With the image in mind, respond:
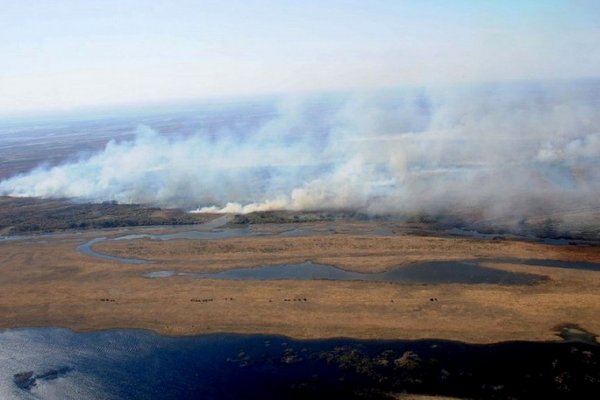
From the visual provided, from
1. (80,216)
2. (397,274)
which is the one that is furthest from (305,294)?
(80,216)

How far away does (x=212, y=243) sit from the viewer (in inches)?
2311

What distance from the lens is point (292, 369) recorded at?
31797 millimetres

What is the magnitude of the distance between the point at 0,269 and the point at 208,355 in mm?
35235

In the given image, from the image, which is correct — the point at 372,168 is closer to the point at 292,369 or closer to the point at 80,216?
the point at 80,216

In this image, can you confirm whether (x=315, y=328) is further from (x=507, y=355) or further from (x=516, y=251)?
(x=516, y=251)

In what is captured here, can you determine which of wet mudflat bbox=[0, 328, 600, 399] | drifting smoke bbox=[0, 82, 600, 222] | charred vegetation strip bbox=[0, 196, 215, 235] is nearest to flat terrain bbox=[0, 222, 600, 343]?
wet mudflat bbox=[0, 328, 600, 399]

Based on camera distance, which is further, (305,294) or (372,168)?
(372,168)

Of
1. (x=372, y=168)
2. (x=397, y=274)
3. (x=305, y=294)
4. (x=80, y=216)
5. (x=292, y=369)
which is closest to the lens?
(x=292, y=369)

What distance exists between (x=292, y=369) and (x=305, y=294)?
11.1 metres

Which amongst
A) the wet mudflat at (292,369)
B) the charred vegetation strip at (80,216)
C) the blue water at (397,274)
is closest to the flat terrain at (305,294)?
the blue water at (397,274)

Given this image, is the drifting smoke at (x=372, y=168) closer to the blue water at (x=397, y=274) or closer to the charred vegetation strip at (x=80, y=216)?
the charred vegetation strip at (x=80, y=216)

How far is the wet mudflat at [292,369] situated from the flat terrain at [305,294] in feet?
5.84

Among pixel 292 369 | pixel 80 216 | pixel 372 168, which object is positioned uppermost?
pixel 372 168

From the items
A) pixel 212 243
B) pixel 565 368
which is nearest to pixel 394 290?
pixel 565 368
